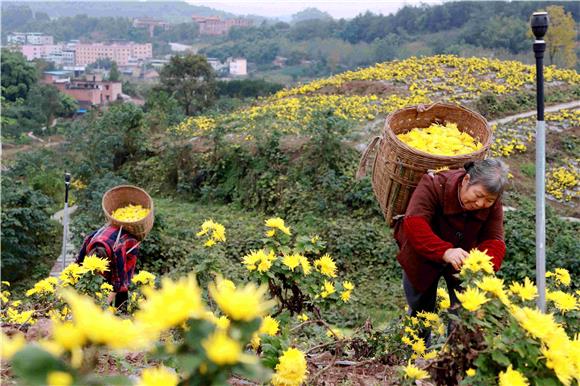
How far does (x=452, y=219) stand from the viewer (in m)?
2.61

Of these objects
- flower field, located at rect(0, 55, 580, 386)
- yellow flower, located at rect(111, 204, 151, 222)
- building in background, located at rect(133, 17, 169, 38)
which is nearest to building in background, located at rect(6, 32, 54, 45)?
building in background, located at rect(133, 17, 169, 38)

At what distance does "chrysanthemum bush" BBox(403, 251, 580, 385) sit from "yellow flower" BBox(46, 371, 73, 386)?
3.26ft

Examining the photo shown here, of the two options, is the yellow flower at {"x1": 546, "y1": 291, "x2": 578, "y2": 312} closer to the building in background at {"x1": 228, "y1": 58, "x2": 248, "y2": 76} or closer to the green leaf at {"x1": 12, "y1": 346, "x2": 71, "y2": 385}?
the green leaf at {"x1": 12, "y1": 346, "x2": 71, "y2": 385}

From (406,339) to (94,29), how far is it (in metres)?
108

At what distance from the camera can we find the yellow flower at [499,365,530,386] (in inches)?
54.8

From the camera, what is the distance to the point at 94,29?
3996 inches

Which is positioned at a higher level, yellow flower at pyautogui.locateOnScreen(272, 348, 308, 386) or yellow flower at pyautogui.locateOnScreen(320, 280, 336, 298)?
yellow flower at pyautogui.locateOnScreen(272, 348, 308, 386)

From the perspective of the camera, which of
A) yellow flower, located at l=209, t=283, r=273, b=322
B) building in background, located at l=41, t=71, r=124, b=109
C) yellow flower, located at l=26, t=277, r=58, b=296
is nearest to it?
yellow flower, located at l=209, t=283, r=273, b=322

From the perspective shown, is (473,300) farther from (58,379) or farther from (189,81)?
(189,81)

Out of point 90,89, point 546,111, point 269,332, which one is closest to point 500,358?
point 269,332

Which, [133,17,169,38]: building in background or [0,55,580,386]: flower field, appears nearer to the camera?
[0,55,580,386]: flower field

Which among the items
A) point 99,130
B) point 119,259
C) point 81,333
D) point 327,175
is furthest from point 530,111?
point 81,333

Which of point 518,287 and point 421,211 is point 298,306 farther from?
point 518,287

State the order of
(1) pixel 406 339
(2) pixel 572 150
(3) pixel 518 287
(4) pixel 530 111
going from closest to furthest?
(3) pixel 518 287 → (1) pixel 406 339 → (2) pixel 572 150 → (4) pixel 530 111
